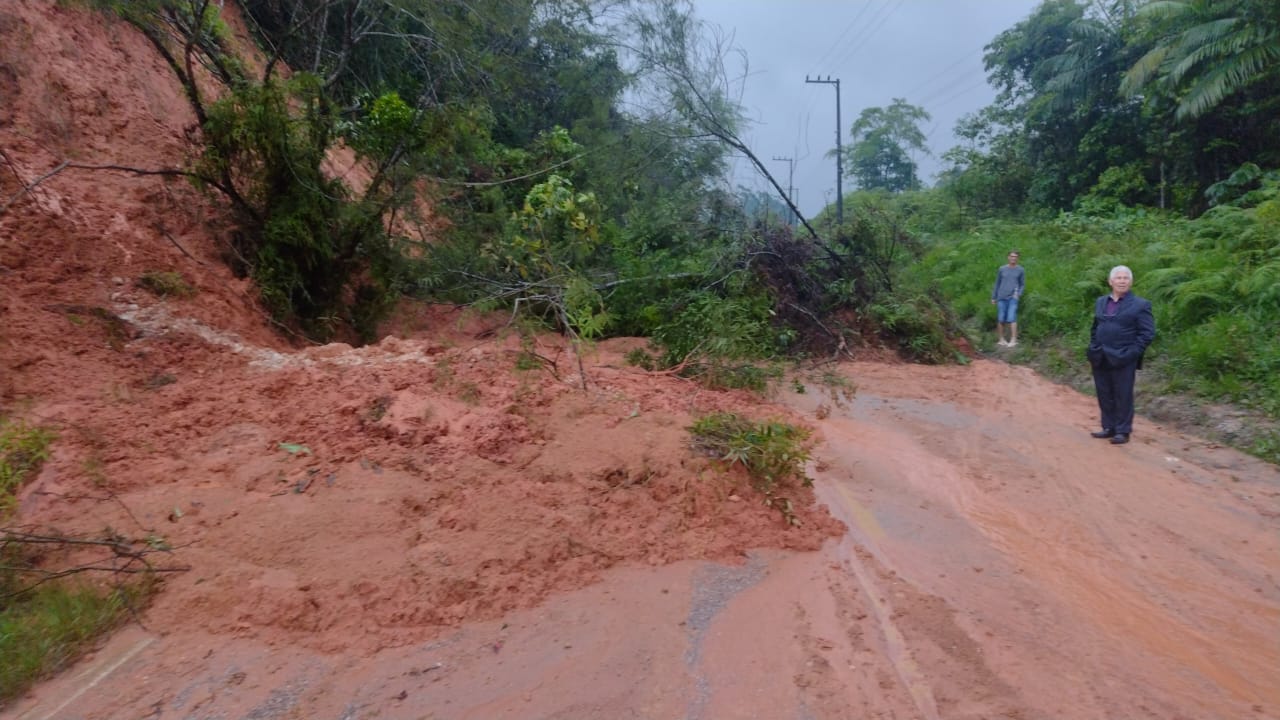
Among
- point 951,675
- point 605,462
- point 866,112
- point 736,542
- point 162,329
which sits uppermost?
point 866,112

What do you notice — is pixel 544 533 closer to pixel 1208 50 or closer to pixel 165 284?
pixel 165 284

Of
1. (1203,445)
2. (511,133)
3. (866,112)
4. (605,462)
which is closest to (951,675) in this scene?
(605,462)

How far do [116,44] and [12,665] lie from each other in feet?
25.6

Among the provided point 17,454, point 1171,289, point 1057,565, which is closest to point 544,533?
point 1057,565

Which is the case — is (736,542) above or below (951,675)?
above

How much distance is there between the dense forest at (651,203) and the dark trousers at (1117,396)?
0.87 metres

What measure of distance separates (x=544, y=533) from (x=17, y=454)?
2.85m

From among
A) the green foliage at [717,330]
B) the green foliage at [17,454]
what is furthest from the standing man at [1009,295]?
the green foliage at [17,454]

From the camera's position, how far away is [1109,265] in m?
10.9

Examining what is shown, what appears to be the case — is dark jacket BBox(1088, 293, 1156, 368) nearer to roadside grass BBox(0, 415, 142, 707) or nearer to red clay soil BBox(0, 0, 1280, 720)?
red clay soil BBox(0, 0, 1280, 720)

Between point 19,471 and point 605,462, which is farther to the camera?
point 605,462

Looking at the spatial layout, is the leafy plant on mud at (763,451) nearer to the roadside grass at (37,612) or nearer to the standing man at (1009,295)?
the roadside grass at (37,612)

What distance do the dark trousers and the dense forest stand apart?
0.87 m

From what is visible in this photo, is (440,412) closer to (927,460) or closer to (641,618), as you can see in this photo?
(641,618)
